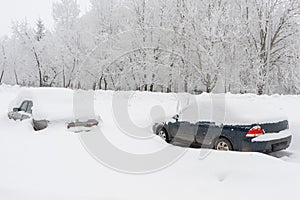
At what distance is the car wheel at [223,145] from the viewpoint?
6484 mm

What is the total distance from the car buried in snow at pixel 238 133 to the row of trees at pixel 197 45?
14805 millimetres

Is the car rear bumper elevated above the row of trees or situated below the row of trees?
below

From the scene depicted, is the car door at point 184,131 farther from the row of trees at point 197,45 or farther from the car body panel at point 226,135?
the row of trees at point 197,45

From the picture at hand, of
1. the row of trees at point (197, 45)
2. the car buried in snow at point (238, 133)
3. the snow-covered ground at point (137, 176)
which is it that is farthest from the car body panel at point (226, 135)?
the row of trees at point (197, 45)

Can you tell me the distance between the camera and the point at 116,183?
4.24m

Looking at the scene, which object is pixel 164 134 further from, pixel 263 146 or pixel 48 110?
pixel 48 110

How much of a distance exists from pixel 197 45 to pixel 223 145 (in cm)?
1670

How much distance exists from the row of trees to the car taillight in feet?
51.0

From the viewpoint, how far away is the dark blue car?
615 centimetres

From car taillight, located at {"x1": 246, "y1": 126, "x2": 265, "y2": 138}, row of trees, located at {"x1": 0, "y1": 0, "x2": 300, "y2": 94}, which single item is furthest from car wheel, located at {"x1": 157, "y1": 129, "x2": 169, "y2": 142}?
row of trees, located at {"x1": 0, "y1": 0, "x2": 300, "y2": 94}

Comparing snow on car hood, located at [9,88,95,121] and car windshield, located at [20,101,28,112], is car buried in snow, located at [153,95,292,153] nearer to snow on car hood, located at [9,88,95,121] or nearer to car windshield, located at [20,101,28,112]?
snow on car hood, located at [9,88,95,121]

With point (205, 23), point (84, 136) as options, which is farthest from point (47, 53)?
point (84, 136)

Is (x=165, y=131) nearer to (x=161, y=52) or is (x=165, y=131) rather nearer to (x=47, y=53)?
(x=161, y=52)

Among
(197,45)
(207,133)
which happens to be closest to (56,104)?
(207,133)
